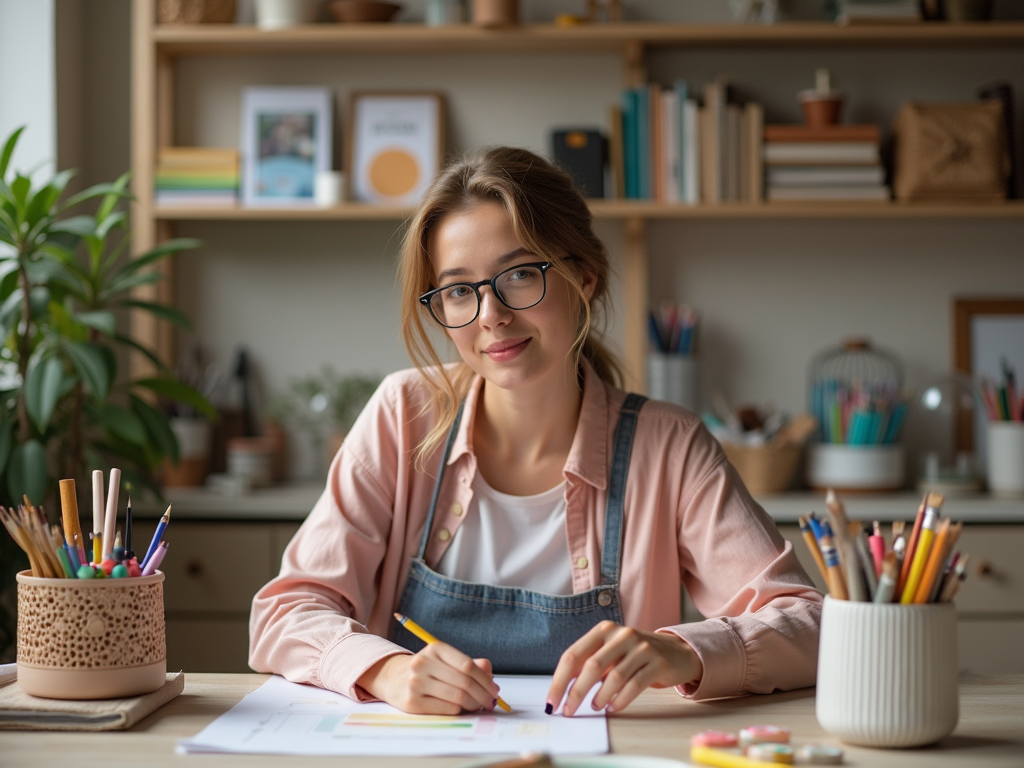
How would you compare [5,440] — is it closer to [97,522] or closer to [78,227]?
[78,227]

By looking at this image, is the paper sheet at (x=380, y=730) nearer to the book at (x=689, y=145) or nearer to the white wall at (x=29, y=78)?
the book at (x=689, y=145)

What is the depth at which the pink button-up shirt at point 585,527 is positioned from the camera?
131cm

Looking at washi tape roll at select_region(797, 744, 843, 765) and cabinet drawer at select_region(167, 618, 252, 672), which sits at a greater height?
washi tape roll at select_region(797, 744, 843, 765)

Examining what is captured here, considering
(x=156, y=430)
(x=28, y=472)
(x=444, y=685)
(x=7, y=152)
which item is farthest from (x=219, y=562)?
(x=444, y=685)

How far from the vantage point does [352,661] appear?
112 centimetres

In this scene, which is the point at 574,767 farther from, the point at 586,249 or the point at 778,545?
the point at 586,249

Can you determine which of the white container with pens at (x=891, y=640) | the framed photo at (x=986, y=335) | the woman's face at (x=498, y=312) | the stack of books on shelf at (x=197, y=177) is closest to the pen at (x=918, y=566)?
the white container with pens at (x=891, y=640)

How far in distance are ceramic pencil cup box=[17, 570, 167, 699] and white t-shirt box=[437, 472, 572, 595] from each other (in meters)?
0.52

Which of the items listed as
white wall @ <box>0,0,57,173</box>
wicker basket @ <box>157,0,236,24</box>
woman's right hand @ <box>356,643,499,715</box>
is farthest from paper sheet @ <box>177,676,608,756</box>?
wicker basket @ <box>157,0,236,24</box>

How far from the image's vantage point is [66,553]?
1.03 meters

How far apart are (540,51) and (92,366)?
148cm

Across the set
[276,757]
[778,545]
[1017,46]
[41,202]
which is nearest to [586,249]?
[778,545]

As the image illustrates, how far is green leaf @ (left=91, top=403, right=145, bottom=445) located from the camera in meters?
2.27

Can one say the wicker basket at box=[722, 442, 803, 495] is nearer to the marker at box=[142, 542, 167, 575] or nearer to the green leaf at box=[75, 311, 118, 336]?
the green leaf at box=[75, 311, 118, 336]
